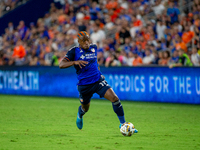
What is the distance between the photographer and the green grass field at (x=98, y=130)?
22.3 feet

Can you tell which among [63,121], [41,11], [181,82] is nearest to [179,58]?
[181,82]

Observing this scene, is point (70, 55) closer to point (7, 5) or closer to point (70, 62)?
point (70, 62)

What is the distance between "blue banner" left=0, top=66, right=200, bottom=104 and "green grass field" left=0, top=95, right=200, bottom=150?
1.42 m

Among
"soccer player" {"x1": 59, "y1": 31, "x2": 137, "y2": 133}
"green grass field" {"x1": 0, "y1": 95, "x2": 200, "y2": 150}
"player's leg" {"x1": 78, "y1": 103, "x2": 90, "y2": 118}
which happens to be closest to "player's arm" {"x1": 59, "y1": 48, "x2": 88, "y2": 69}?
"soccer player" {"x1": 59, "y1": 31, "x2": 137, "y2": 133}

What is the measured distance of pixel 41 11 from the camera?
28109 millimetres

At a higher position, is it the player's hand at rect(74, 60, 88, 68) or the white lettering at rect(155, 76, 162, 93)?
the player's hand at rect(74, 60, 88, 68)

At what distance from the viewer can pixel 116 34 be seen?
773 inches

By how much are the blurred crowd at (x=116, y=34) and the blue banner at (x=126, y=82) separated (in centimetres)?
57

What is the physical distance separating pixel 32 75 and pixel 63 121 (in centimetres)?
979

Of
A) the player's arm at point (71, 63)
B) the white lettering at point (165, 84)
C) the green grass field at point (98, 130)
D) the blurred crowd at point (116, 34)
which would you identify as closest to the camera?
the green grass field at point (98, 130)

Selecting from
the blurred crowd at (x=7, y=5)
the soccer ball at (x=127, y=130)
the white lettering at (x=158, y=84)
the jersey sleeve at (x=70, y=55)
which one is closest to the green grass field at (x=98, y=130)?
the soccer ball at (x=127, y=130)

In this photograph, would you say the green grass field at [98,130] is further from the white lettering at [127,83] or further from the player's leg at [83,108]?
the white lettering at [127,83]

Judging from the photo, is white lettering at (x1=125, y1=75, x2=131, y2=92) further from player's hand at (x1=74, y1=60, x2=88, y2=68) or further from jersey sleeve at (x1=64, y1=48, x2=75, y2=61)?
player's hand at (x1=74, y1=60, x2=88, y2=68)

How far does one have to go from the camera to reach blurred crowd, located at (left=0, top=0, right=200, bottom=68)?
1630 centimetres
